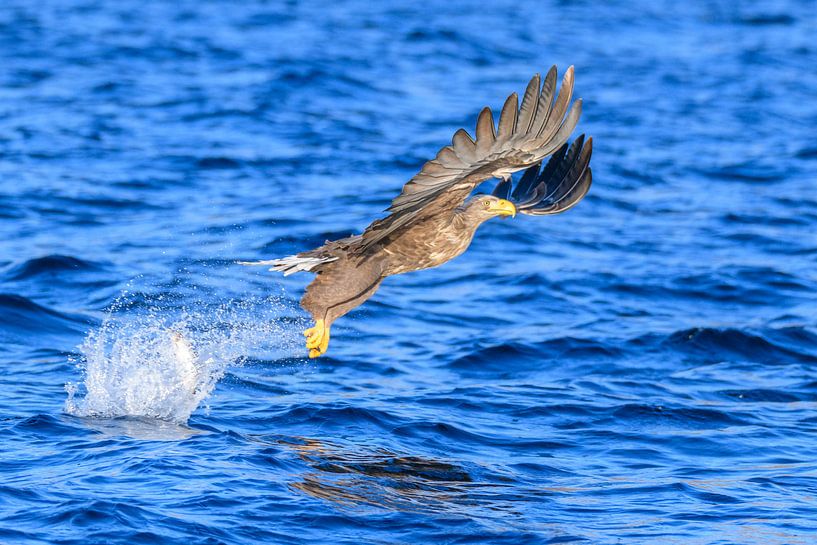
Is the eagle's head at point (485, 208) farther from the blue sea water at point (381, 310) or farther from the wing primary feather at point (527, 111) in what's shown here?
the blue sea water at point (381, 310)

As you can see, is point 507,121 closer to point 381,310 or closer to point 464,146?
point 464,146

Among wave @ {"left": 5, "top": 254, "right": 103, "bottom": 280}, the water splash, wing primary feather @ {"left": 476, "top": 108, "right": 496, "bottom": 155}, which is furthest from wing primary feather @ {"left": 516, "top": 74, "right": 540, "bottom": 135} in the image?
wave @ {"left": 5, "top": 254, "right": 103, "bottom": 280}

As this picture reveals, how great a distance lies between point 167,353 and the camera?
8.70 m

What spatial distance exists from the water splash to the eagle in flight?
119cm

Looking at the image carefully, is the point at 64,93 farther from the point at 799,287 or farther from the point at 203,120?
the point at 799,287

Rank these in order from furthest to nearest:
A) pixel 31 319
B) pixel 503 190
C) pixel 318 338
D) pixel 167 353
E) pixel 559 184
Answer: pixel 31 319
pixel 167 353
pixel 503 190
pixel 559 184
pixel 318 338

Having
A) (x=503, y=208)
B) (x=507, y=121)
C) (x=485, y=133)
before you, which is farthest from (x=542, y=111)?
(x=503, y=208)

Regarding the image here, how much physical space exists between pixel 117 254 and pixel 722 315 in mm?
5523

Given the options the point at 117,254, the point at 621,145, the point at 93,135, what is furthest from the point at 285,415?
the point at 621,145

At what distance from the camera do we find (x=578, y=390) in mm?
9531

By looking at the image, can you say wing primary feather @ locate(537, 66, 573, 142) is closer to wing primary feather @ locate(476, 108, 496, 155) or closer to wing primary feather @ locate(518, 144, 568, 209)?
wing primary feather @ locate(476, 108, 496, 155)

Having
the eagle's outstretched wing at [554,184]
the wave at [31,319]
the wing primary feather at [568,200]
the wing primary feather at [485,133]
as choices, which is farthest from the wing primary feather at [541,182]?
the wave at [31,319]

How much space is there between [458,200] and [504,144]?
0.70 metres

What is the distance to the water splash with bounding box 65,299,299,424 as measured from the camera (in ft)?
26.8
